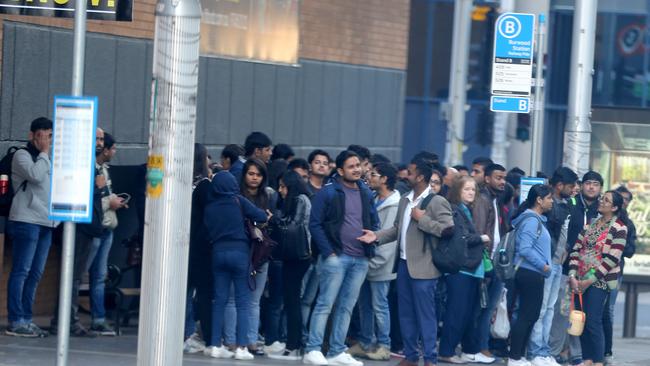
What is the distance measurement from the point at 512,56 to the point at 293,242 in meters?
3.74

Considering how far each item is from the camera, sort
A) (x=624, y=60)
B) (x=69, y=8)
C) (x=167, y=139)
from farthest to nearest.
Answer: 1. (x=624, y=60)
2. (x=69, y=8)
3. (x=167, y=139)

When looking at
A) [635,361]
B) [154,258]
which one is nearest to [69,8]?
[154,258]

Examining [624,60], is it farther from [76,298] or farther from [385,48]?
[76,298]

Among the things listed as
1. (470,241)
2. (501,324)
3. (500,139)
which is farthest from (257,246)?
(500,139)

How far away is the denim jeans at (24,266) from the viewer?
12.3m

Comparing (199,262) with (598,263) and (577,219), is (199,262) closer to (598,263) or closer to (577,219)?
(598,263)

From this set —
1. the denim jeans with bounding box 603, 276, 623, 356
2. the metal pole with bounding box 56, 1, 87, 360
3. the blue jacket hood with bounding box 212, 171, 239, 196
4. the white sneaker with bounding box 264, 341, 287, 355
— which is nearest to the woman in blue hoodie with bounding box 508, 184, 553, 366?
the denim jeans with bounding box 603, 276, 623, 356

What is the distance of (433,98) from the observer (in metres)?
37.4

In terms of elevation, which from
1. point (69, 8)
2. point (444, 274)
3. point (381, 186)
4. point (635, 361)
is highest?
point (69, 8)

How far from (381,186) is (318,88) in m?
5.80

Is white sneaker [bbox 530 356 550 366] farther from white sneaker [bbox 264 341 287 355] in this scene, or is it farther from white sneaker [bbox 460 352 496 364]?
white sneaker [bbox 264 341 287 355]

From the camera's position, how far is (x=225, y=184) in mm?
11695

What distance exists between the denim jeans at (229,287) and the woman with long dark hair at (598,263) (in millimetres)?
3299

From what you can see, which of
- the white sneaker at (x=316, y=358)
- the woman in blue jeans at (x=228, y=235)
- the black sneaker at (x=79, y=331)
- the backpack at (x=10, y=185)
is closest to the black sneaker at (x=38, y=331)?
the black sneaker at (x=79, y=331)
